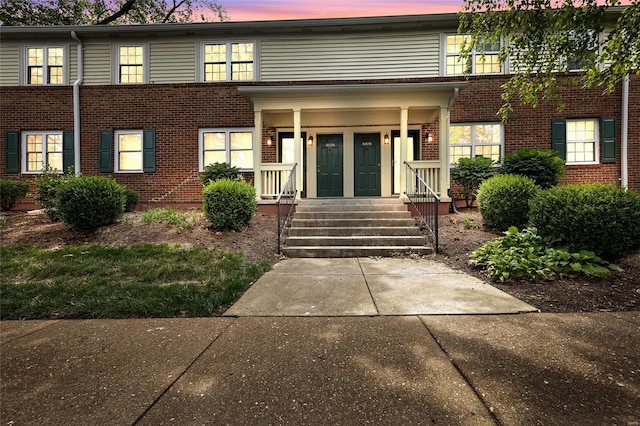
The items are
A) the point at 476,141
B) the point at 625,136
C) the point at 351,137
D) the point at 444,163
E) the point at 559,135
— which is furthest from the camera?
the point at 351,137

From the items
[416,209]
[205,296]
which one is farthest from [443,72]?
[205,296]

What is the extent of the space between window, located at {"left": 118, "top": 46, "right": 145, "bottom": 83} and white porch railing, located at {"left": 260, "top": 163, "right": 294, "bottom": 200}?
19.7ft

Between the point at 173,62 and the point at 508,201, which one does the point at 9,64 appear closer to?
the point at 173,62

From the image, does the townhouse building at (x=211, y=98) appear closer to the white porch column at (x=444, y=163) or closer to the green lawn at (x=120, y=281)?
the white porch column at (x=444, y=163)

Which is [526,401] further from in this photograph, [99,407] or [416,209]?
[416,209]

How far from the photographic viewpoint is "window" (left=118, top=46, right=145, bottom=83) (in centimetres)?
1067

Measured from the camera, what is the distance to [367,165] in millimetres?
10906

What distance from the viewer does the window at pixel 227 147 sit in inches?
414

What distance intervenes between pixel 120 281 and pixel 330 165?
788 centimetres

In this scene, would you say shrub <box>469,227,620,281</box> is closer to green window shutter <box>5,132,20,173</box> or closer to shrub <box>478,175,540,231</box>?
shrub <box>478,175,540,231</box>

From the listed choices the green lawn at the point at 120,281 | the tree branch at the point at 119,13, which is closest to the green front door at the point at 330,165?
the green lawn at the point at 120,281

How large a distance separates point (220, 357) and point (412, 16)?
11.2 metres

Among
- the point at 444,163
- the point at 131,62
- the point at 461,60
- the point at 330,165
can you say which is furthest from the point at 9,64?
the point at 461,60

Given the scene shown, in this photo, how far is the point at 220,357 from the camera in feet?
7.47
